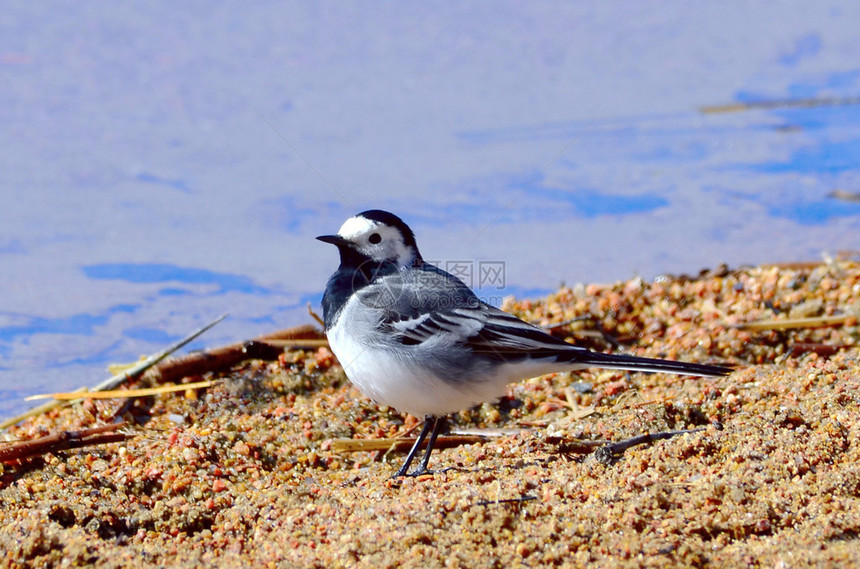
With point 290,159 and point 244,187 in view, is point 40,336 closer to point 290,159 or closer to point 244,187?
point 244,187

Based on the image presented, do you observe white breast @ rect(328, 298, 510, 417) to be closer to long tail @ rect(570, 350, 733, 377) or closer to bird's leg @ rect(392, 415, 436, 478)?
bird's leg @ rect(392, 415, 436, 478)

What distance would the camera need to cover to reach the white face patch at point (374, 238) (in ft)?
16.8

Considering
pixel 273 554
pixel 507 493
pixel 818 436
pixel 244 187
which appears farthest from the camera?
pixel 244 187

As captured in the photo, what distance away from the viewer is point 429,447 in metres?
4.70

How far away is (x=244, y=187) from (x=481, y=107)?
2959 millimetres

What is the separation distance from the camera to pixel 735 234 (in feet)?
27.1

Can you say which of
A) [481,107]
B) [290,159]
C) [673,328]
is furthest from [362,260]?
[481,107]

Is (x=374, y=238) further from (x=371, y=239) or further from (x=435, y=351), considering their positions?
(x=435, y=351)

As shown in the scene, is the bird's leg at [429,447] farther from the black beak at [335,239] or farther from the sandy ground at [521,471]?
the black beak at [335,239]

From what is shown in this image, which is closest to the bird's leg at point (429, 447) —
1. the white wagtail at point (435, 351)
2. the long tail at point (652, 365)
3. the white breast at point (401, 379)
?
the white wagtail at point (435, 351)

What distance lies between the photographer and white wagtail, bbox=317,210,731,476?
4.56 metres

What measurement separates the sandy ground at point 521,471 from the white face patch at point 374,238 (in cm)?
89

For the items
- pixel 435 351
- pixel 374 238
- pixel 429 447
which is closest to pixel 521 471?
pixel 429 447

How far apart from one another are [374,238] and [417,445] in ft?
3.72
